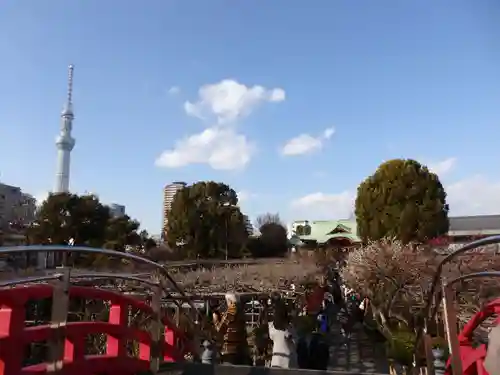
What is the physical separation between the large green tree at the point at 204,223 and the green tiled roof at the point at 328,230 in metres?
19.5

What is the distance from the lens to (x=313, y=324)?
11664 mm

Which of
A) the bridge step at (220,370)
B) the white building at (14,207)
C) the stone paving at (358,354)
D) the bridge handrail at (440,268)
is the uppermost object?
the white building at (14,207)

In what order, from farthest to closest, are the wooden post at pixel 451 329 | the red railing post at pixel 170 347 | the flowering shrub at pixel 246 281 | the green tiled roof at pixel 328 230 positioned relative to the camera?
the green tiled roof at pixel 328 230
the flowering shrub at pixel 246 281
the red railing post at pixel 170 347
the wooden post at pixel 451 329

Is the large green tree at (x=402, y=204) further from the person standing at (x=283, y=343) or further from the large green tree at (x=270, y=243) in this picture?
the person standing at (x=283, y=343)

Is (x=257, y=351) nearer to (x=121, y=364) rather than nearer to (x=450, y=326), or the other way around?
(x=121, y=364)

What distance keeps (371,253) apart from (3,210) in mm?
61035

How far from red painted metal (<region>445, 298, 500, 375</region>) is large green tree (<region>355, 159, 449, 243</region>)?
22.4 m

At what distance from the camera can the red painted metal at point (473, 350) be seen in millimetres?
4129

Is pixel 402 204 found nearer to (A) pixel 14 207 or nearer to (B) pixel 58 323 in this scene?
(B) pixel 58 323

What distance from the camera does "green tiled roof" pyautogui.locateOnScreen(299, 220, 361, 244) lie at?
50656 millimetres

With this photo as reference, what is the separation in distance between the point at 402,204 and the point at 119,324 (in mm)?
26143

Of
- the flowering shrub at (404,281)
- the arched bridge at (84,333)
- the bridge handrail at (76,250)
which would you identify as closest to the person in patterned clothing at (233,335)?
the arched bridge at (84,333)

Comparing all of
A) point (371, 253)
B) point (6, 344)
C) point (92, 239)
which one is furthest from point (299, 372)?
point (92, 239)

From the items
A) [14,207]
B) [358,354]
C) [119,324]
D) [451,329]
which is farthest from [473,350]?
[14,207]
